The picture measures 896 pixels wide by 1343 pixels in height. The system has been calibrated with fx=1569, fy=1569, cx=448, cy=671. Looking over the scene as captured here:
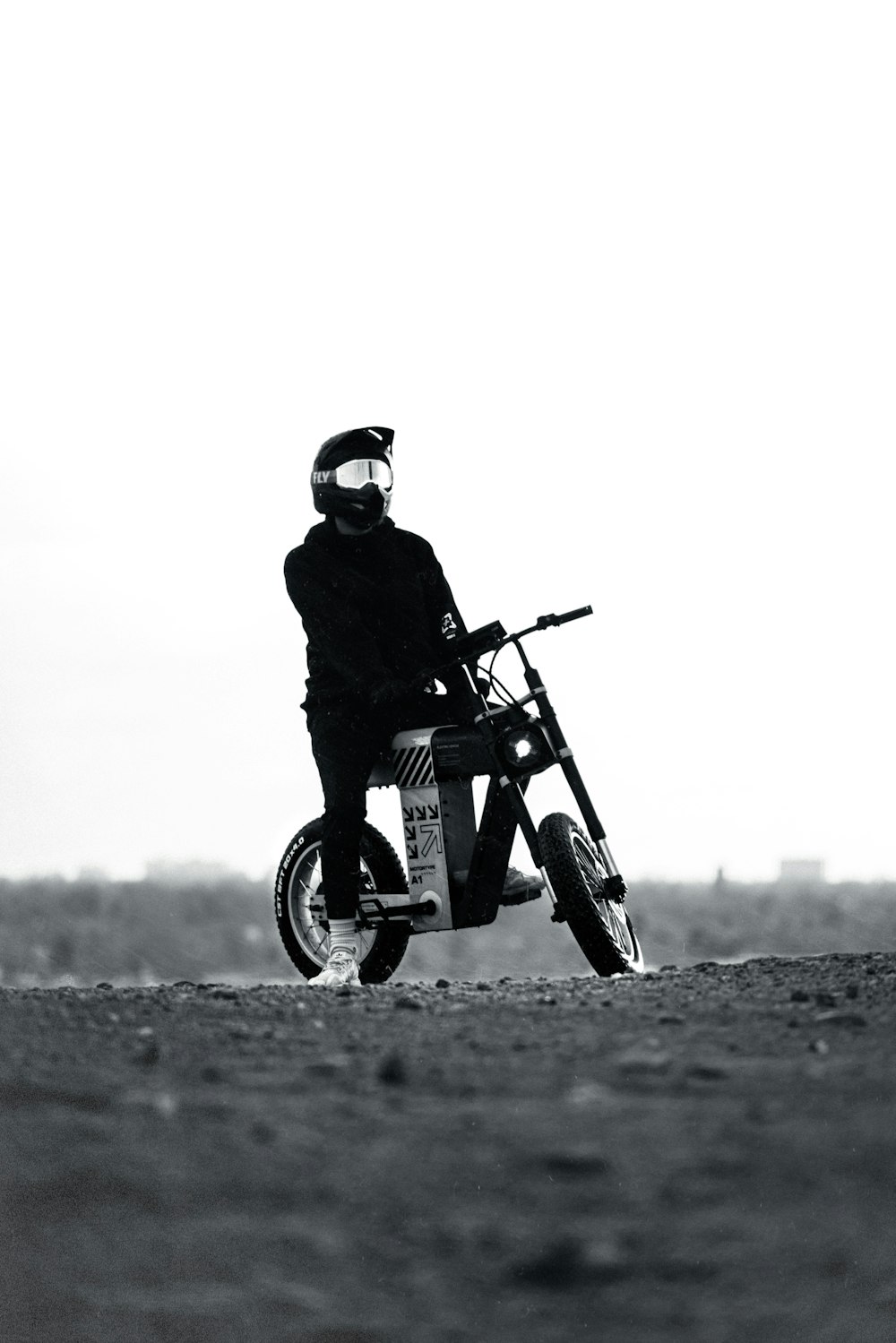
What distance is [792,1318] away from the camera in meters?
3.09

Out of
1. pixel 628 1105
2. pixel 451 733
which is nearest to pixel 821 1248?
pixel 628 1105

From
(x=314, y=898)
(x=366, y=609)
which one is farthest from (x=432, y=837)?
(x=366, y=609)

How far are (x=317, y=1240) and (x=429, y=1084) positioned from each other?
2.26 feet

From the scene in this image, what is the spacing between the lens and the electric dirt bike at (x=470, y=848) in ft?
21.0

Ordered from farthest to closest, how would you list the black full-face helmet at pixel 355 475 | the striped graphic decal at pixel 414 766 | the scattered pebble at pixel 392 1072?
1. the black full-face helmet at pixel 355 475
2. the striped graphic decal at pixel 414 766
3. the scattered pebble at pixel 392 1072

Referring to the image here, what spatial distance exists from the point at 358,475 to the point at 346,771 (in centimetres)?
134

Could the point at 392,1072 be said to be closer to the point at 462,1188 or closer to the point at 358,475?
the point at 462,1188

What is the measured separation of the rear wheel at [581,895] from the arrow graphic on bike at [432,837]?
2.01 ft

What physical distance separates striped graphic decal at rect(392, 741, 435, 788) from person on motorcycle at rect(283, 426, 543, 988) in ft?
0.31

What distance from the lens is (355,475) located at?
7.09m

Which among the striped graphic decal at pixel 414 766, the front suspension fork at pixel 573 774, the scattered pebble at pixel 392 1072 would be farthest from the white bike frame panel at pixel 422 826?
the scattered pebble at pixel 392 1072

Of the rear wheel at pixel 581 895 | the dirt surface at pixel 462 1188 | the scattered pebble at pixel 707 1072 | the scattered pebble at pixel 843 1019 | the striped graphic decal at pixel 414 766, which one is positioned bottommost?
the dirt surface at pixel 462 1188

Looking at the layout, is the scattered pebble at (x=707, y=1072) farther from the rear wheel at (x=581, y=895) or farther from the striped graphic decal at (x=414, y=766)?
the striped graphic decal at (x=414, y=766)

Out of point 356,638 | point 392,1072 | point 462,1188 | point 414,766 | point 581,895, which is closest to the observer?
point 462,1188
